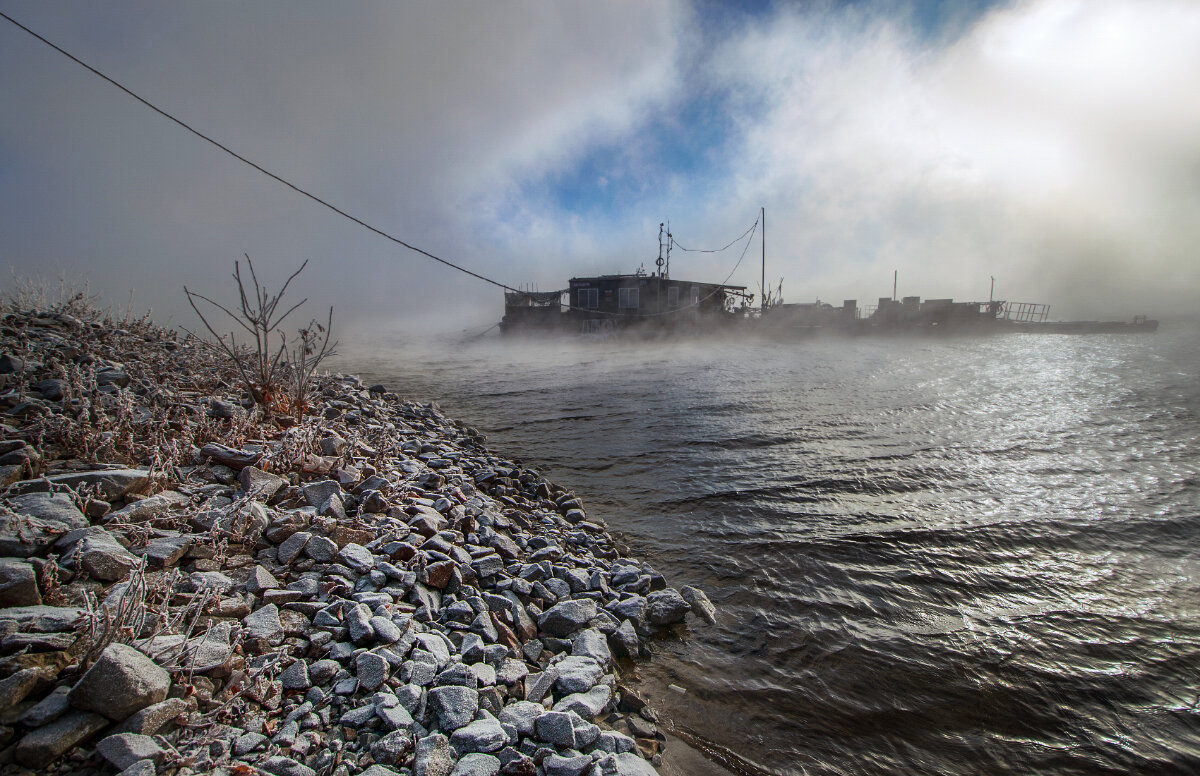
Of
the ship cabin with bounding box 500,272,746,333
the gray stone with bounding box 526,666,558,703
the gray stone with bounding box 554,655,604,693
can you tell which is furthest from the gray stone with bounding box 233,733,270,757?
the ship cabin with bounding box 500,272,746,333

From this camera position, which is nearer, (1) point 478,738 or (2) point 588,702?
(1) point 478,738

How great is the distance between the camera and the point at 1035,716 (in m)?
3.12

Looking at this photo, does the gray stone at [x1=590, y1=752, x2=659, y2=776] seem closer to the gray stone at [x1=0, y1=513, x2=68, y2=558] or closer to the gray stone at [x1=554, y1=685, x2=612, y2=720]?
the gray stone at [x1=554, y1=685, x2=612, y2=720]

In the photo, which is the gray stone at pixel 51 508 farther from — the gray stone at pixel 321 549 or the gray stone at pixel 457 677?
the gray stone at pixel 457 677

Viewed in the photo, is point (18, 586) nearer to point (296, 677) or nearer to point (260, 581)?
point (260, 581)

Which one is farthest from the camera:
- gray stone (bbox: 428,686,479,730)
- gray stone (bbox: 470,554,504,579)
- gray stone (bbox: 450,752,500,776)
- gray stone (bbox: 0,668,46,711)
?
gray stone (bbox: 470,554,504,579)

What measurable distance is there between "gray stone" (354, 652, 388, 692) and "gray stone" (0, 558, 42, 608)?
57.4 inches

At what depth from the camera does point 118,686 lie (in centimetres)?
179

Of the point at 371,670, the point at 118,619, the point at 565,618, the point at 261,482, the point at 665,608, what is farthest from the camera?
the point at 665,608

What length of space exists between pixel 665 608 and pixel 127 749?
10.2ft

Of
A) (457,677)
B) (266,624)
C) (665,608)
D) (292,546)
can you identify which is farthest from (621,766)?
(292,546)

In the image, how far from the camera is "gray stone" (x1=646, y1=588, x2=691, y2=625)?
3.82 meters

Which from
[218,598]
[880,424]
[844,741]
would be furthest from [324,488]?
[880,424]

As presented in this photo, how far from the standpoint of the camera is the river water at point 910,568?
3006 millimetres
